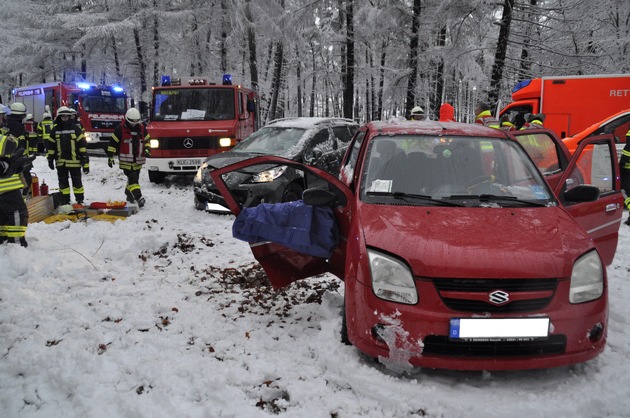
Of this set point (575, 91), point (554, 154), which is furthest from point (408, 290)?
point (575, 91)

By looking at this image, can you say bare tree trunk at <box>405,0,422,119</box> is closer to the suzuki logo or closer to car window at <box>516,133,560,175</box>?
car window at <box>516,133,560,175</box>

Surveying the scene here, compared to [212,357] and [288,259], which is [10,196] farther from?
[212,357]

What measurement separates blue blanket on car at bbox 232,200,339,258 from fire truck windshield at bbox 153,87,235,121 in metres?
8.63

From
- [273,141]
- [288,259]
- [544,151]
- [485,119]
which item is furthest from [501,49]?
[288,259]

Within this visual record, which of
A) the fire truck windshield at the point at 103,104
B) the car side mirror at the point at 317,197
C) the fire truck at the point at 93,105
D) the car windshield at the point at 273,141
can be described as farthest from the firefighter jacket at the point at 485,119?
the fire truck windshield at the point at 103,104

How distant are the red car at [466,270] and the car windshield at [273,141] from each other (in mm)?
4878

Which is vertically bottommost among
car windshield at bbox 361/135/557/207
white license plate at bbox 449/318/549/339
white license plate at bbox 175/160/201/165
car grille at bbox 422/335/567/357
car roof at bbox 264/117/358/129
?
car grille at bbox 422/335/567/357

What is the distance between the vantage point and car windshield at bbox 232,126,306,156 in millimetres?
9023

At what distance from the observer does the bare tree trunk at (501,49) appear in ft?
48.8

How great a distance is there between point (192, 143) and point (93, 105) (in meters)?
12.3

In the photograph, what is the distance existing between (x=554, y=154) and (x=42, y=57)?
114ft

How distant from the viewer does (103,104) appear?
2159 centimetres

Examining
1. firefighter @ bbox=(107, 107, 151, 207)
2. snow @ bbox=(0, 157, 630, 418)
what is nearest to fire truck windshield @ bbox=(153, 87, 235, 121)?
firefighter @ bbox=(107, 107, 151, 207)

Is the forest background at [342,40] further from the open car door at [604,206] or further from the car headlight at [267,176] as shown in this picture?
the open car door at [604,206]
